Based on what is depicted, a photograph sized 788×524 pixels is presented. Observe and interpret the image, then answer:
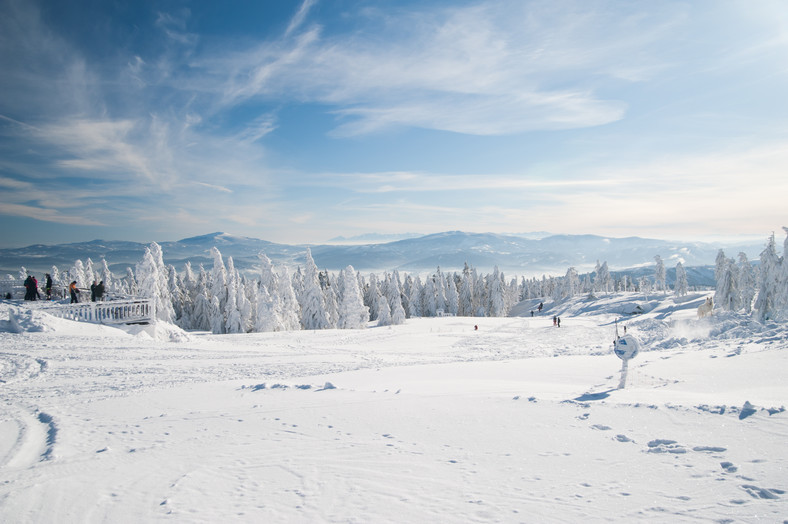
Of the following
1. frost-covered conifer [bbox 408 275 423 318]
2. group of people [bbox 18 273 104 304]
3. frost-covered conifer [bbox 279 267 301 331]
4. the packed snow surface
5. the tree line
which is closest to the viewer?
the packed snow surface

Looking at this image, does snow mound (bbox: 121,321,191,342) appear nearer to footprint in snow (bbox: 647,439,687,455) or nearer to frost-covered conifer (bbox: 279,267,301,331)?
frost-covered conifer (bbox: 279,267,301,331)

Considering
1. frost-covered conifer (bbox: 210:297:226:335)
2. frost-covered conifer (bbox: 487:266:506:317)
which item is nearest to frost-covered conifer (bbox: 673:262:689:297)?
frost-covered conifer (bbox: 487:266:506:317)

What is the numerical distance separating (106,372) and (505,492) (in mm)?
14721

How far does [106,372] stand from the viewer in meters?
13.6

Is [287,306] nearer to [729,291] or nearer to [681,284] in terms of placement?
[729,291]

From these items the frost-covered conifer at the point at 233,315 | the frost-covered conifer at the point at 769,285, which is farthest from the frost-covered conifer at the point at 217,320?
the frost-covered conifer at the point at 769,285

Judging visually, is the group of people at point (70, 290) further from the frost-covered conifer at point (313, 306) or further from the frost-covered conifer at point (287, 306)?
the frost-covered conifer at point (313, 306)

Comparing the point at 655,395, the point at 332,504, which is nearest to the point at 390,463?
the point at 332,504

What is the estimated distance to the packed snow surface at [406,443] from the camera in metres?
4.70

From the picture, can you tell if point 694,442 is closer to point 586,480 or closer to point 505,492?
point 586,480

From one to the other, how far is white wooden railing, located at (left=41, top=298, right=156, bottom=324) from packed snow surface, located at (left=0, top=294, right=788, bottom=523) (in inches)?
358

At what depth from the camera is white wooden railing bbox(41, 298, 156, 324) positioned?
70.6ft

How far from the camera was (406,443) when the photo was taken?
677 centimetres

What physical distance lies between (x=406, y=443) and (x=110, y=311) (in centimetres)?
2405
